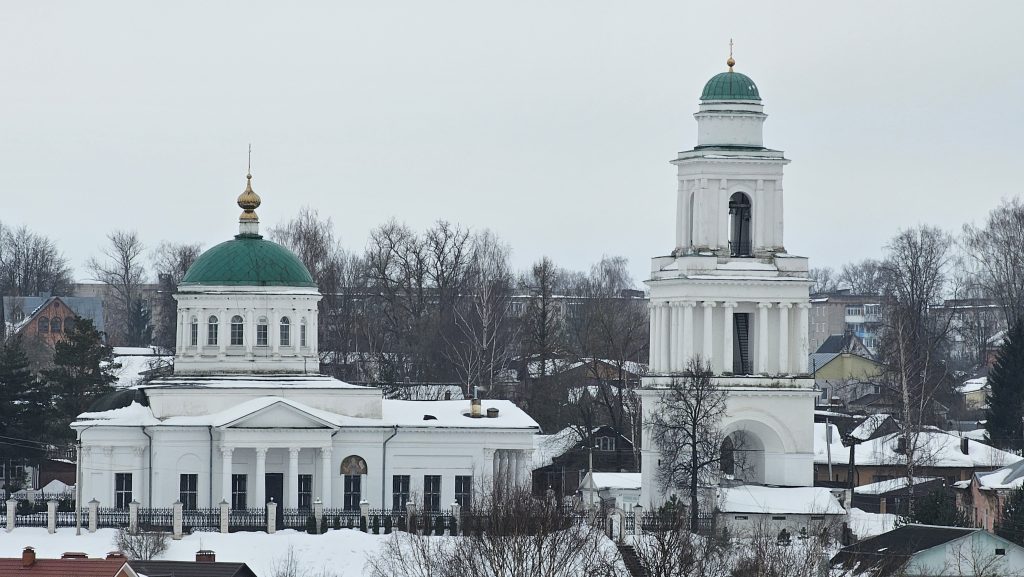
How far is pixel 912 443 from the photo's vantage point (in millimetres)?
61969

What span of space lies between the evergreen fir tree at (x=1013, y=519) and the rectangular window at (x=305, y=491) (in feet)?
48.9

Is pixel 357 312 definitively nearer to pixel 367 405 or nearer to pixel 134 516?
pixel 367 405

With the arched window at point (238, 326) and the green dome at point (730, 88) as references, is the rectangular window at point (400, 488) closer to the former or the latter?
the arched window at point (238, 326)

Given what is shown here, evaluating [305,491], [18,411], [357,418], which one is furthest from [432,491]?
[18,411]

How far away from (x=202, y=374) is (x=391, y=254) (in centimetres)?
3107

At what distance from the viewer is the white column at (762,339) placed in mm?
53844

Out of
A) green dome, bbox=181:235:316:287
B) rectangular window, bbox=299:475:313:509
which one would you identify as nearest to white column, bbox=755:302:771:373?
rectangular window, bbox=299:475:313:509

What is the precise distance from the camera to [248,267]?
57.2m

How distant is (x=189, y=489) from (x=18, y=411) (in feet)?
28.4

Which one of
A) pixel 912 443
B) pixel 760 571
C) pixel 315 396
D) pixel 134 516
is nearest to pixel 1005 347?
pixel 912 443

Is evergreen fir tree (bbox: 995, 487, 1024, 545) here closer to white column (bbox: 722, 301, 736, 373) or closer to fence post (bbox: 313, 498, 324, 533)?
white column (bbox: 722, 301, 736, 373)

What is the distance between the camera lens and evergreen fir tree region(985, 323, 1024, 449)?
6906cm

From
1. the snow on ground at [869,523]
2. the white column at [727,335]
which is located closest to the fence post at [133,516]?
the white column at [727,335]

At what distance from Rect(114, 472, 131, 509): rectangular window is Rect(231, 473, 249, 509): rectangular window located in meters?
2.25
